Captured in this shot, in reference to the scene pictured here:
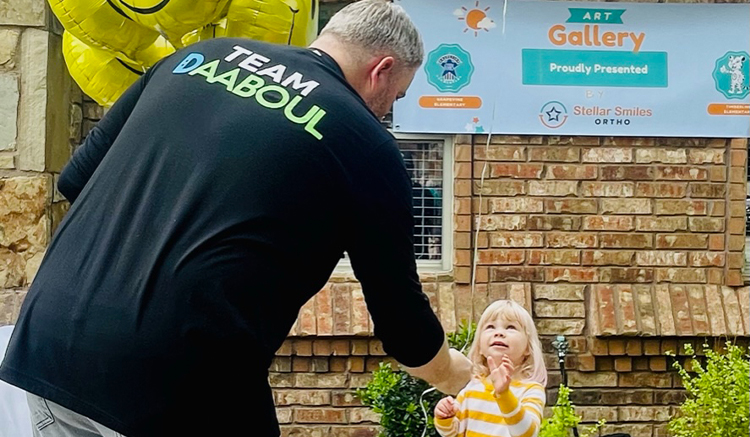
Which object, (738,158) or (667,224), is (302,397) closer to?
(667,224)

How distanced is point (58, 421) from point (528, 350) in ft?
6.14

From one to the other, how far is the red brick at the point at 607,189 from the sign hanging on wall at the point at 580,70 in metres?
0.23

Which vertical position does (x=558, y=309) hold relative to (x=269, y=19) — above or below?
below

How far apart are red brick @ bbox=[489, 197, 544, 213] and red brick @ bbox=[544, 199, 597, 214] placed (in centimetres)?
4

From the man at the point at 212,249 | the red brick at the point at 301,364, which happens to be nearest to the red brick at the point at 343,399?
the red brick at the point at 301,364

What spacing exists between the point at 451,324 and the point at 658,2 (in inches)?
70.8

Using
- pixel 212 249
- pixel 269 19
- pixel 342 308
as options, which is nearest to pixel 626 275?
pixel 342 308

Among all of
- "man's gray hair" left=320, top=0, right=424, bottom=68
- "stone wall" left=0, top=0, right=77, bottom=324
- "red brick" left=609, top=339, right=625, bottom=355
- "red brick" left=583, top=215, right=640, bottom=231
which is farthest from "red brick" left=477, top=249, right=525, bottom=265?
"man's gray hair" left=320, top=0, right=424, bottom=68

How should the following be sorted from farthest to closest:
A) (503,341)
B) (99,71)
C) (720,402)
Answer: (720,402), (503,341), (99,71)

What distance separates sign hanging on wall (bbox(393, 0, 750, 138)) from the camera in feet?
13.9

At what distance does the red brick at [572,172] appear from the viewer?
4223 millimetres

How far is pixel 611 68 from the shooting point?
169 inches

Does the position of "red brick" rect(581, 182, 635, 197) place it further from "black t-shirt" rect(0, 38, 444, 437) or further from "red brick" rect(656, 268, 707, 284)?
"black t-shirt" rect(0, 38, 444, 437)

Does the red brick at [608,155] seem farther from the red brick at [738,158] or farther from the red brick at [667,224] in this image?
the red brick at [738,158]
